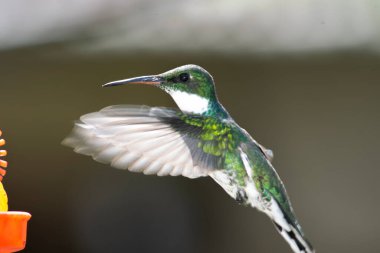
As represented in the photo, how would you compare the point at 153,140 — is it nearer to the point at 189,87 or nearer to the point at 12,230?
the point at 189,87

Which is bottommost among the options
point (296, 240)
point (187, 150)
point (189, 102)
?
point (296, 240)

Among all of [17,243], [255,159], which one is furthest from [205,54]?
[17,243]

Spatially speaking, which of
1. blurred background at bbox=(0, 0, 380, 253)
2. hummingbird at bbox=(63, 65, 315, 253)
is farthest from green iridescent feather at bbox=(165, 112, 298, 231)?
blurred background at bbox=(0, 0, 380, 253)

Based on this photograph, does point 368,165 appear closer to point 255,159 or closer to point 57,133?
point 57,133

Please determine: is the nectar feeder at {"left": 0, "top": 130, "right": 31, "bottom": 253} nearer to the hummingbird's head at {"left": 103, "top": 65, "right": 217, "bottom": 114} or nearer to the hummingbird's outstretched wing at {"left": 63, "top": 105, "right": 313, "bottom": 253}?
the hummingbird's outstretched wing at {"left": 63, "top": 105, "right": 313, "bottom": 253}

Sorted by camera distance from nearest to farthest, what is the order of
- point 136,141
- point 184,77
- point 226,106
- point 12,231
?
1. point 12,231
2. point 136,141
3. point 184,77
4. point 226,106

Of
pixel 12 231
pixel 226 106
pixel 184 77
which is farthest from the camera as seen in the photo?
pixel 226 106

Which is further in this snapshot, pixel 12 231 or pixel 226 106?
pixel 226 106

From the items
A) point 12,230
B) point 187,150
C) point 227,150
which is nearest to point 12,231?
point 12,230
